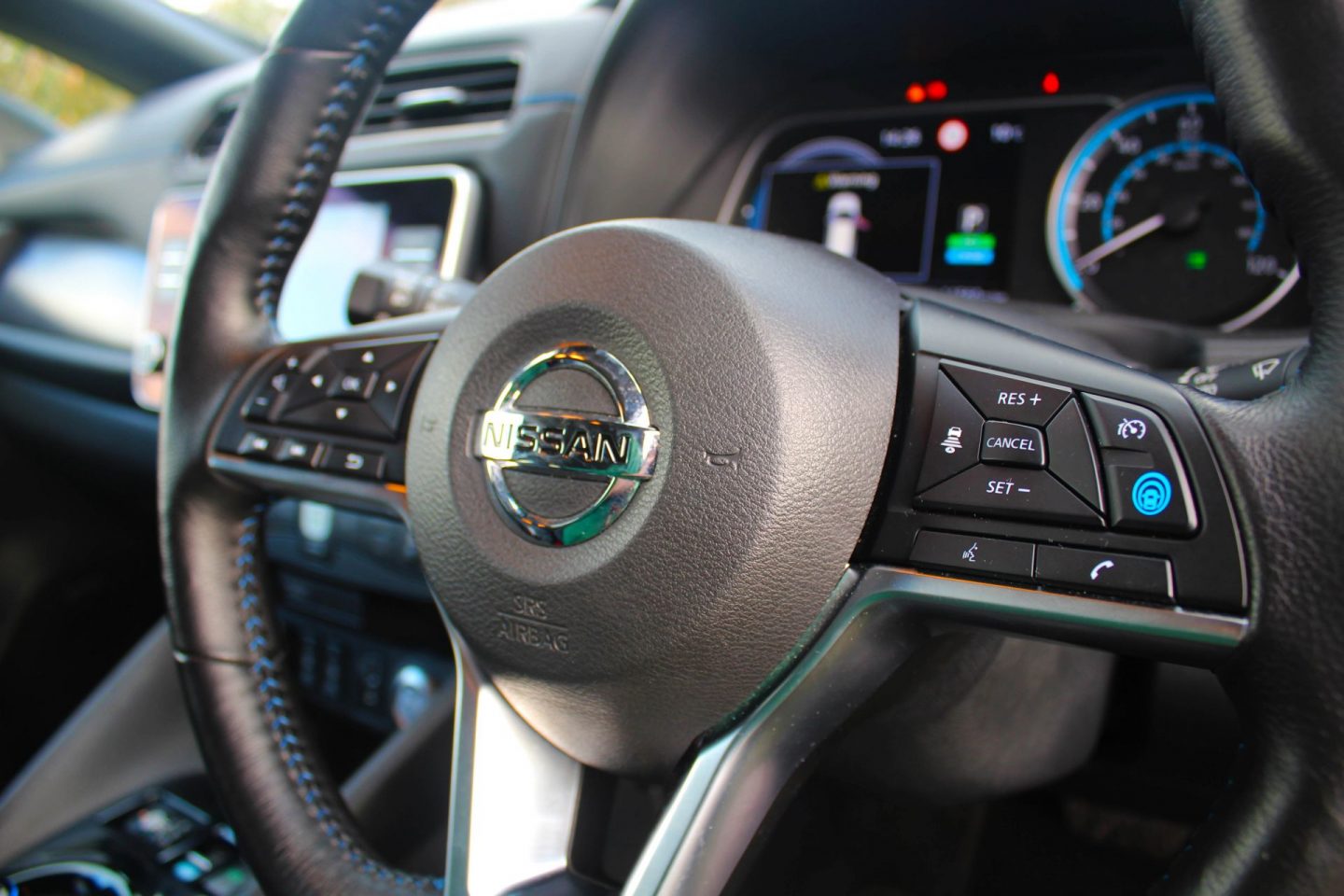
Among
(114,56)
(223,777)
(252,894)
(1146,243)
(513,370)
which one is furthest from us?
(114,56)

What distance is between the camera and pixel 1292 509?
469mm

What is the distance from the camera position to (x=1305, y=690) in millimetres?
460

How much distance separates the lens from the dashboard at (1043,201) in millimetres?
1173

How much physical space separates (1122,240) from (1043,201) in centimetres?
11

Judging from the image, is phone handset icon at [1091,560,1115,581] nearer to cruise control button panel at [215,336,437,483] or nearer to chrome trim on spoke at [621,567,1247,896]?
chrome trim on spoke at [621,567,1247,896]

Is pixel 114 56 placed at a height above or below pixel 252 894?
above

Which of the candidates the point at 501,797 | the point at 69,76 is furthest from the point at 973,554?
the point at 69,76

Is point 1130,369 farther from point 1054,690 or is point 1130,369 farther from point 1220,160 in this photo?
point 1220,160


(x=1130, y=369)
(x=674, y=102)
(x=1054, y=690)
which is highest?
(x=674, y=102)

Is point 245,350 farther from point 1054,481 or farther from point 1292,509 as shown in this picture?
point 1292,509

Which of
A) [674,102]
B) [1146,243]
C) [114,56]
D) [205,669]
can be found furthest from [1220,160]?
[114,56]

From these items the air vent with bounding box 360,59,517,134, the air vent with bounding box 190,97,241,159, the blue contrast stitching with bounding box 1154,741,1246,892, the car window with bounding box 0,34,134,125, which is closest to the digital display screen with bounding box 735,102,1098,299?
the air vent with bounding box 360,59,517,134

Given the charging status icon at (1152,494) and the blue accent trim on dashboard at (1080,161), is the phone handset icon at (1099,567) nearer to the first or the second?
the charging status icon at (1152,494)

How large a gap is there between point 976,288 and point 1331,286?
2.85 feet
